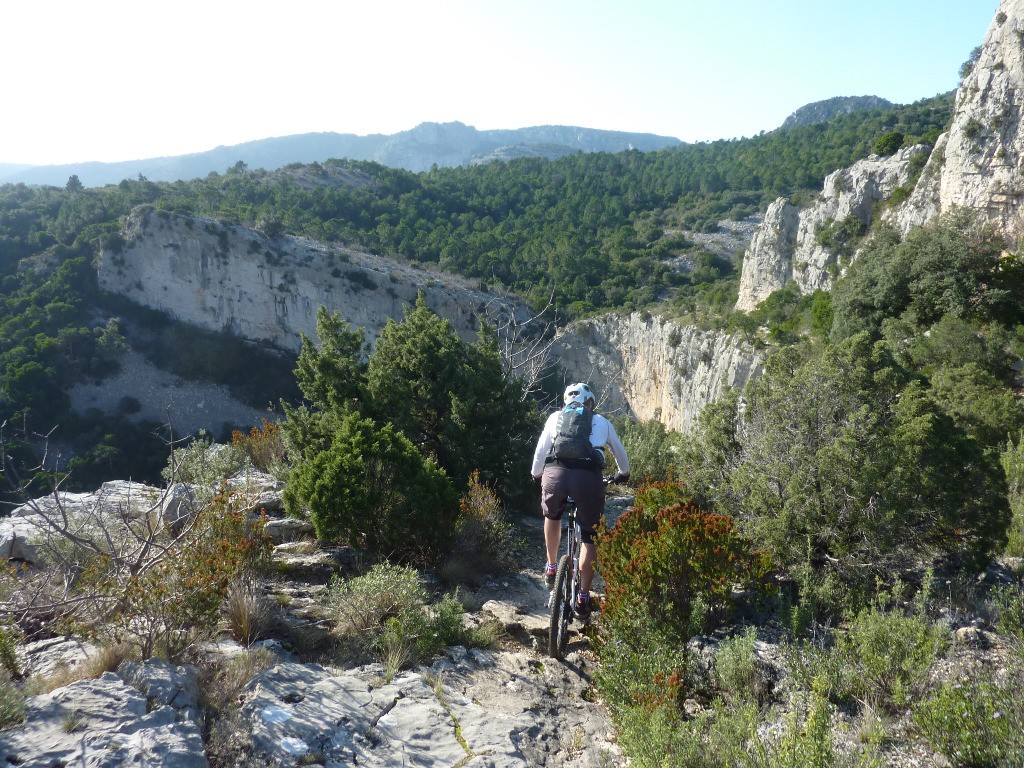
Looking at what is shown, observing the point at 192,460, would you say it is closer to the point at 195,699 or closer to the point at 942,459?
the point at 195,699

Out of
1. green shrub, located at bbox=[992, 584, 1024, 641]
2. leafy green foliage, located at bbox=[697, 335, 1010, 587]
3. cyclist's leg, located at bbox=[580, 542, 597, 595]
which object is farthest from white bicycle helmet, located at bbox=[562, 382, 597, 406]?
green shrub, located at bbox=[992, 584, 1024, 641]

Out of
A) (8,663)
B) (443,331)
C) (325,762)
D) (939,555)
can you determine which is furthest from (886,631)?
(443,331)

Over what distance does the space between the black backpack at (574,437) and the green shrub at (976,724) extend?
1.89 meters

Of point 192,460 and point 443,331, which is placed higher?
point 443,331

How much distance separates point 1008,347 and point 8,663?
13.7 m

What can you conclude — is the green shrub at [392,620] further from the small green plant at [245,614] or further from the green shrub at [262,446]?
the green shrub at [262,446]

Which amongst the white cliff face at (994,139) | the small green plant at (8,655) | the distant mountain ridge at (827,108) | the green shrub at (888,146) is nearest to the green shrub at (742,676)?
the small green plant at (8,655)

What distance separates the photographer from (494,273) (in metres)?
35.3

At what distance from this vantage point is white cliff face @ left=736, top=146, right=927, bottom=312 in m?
18.6

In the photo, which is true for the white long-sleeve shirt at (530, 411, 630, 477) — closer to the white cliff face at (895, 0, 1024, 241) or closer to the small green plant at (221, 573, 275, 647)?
the small green plant at (221, 573, 275, 647)

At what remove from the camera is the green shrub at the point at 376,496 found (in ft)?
14.8

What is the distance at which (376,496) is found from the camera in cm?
458

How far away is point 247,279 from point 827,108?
218 feet

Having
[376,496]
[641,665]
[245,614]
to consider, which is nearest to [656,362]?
[376,496]
